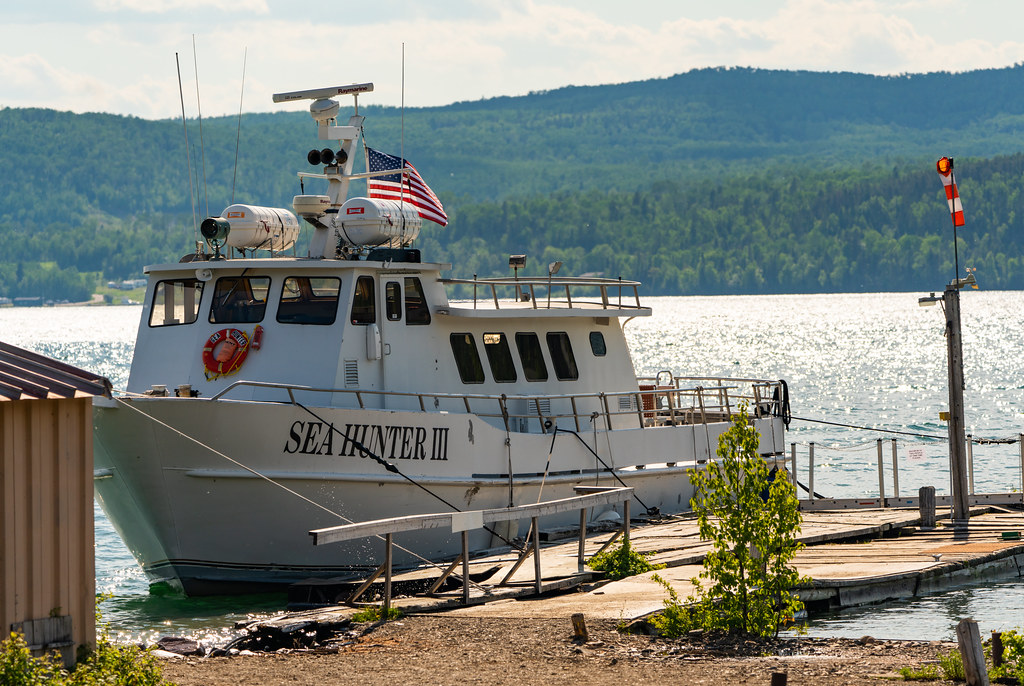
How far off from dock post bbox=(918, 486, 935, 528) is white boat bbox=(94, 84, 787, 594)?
3947 millimetres

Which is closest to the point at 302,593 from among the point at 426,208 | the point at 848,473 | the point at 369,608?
the point at 369,608

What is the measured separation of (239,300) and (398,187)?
321 cm

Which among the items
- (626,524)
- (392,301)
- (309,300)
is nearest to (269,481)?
(309,300)

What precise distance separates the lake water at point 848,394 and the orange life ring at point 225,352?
2.82 metres

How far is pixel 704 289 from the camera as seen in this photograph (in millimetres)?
195625

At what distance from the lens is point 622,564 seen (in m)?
14.2

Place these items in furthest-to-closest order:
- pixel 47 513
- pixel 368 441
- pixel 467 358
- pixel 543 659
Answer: pixel 467 358
pixel 368 441
pixel 543 659
pixel 47 513

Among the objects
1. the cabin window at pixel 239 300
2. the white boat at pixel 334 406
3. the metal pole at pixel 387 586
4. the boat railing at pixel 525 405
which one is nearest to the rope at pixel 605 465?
the white boat at pixel 334 406

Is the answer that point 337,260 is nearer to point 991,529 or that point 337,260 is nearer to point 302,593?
point 302,593

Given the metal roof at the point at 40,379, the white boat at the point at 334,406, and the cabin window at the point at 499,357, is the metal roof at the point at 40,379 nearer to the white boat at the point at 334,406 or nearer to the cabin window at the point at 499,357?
the white boat at the point at 334,406

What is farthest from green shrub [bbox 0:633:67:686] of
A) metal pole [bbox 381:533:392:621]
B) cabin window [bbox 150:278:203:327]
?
cabin window [bbox 150:278:203:327]

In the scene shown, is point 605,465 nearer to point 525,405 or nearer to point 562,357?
point 525,405

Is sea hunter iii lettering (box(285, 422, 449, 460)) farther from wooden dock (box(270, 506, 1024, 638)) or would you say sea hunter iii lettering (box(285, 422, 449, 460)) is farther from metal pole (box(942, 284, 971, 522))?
metal pole (box(942, 284, 971, 522))

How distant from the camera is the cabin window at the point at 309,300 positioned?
651 inches
